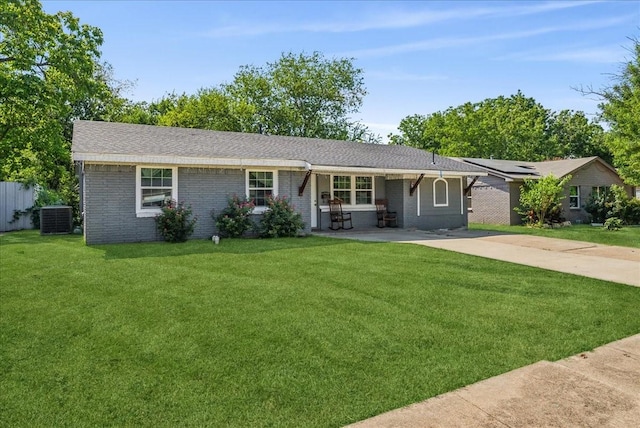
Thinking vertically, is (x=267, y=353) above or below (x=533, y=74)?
below

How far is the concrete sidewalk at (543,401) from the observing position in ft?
8.66

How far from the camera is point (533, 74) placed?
63.2ft

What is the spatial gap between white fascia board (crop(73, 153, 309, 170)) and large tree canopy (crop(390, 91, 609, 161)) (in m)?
29.0

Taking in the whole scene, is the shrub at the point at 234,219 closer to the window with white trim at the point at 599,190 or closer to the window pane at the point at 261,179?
the window pane at the point at 261,179

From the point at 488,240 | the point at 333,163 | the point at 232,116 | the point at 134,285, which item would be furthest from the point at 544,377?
the point at 232,116

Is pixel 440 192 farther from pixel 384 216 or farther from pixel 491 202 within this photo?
pixel 491 202

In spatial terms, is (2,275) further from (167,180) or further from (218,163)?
(218,163)

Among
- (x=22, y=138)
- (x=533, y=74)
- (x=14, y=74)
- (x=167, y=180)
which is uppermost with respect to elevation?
(x=533, y=74)

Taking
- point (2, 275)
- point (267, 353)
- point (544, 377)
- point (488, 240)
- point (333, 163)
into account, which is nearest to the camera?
point (544, 377)

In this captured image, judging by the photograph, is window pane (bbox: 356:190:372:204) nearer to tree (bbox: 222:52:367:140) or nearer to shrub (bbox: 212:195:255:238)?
shrub (bbox: 212:195:255:238)

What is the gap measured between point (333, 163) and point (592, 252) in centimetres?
787

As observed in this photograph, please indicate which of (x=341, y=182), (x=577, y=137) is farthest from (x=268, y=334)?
(x=577, y=137)

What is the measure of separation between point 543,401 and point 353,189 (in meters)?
13.2

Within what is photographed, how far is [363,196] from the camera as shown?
1622cm
